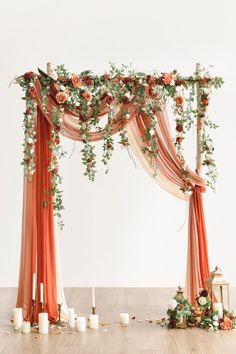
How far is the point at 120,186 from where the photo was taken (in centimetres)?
931

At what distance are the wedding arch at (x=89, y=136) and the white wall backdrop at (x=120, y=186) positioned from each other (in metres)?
2.59

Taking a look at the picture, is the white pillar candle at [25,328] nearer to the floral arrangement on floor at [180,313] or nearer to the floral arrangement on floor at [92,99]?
the floral arrangement on floor at [92,99]

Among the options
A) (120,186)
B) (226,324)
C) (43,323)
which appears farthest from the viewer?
(120,186)

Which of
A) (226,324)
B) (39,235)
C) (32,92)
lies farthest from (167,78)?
(226,324)

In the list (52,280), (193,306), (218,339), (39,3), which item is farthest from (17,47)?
(218,339)

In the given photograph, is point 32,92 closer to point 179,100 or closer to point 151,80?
point 151,80

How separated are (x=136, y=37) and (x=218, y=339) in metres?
4.56

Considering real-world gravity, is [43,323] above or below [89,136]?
below

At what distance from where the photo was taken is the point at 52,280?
662 cm

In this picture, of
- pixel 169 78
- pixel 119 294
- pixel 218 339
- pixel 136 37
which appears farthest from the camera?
pixel 136 37

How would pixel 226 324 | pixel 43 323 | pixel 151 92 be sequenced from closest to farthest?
pixel 43 323
pixel 226 324
pixel 151 92

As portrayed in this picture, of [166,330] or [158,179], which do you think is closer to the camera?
[166,330]

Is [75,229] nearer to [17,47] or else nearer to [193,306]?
[17,47]

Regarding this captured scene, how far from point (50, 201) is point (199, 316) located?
170 cm
